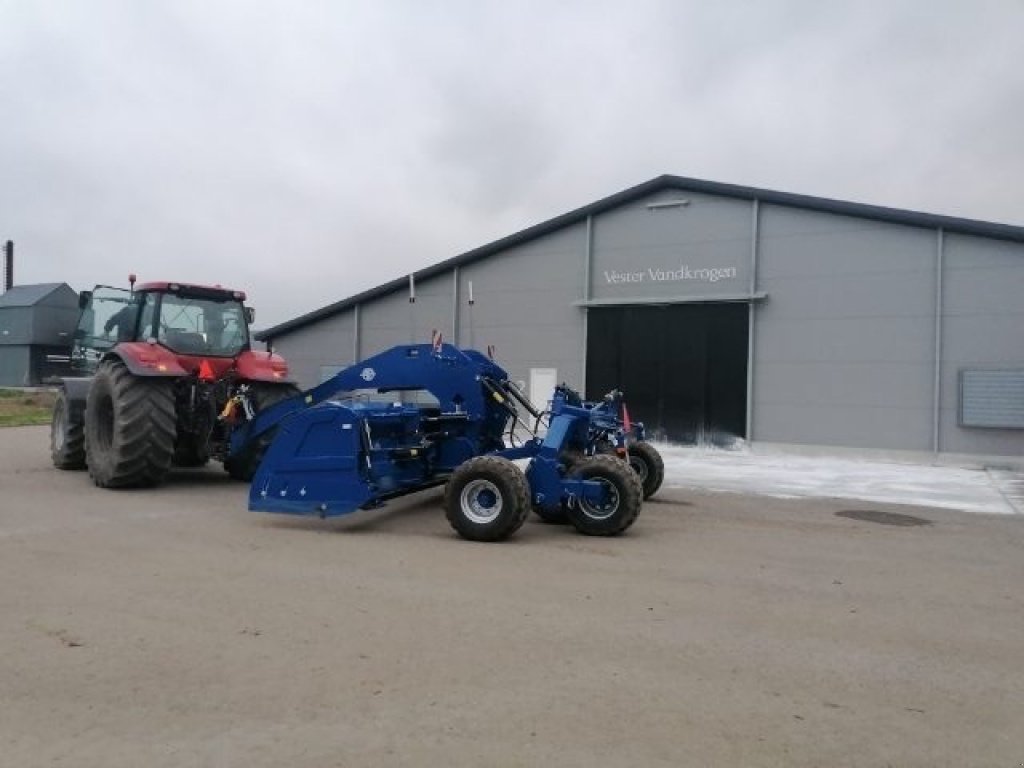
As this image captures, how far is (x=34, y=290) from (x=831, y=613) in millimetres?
50477

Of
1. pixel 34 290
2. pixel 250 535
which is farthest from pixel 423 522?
pixel 34 290

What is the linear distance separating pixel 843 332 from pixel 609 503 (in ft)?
37.0

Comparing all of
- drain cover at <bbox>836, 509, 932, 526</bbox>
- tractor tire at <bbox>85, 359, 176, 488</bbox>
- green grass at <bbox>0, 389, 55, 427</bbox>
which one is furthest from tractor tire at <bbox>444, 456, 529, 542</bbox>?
green grass at <bbox>0, 389, 55, 427</bbox>

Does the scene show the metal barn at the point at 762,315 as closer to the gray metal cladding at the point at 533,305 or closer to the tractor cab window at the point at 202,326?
the gray metal cladding at the point at 533,305

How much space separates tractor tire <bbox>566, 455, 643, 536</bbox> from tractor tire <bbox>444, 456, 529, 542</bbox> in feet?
2.50

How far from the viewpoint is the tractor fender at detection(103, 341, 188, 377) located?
10555 mm

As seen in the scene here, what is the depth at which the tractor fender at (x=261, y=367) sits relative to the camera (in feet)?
37.9

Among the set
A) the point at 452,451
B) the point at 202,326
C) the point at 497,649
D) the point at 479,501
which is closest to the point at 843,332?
the point at 452,451

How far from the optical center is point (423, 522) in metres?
9.19

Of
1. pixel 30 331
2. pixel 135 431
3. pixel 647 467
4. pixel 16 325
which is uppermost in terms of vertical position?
pixel 16 325

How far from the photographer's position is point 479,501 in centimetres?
823

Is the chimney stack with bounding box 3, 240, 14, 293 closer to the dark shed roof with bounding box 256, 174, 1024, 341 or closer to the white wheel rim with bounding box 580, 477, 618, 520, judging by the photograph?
the dark shed roof with bounding box 256, 174, 1024, 341

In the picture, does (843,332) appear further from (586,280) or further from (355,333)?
(355,333)

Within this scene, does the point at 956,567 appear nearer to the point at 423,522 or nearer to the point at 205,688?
the point at 423,522
